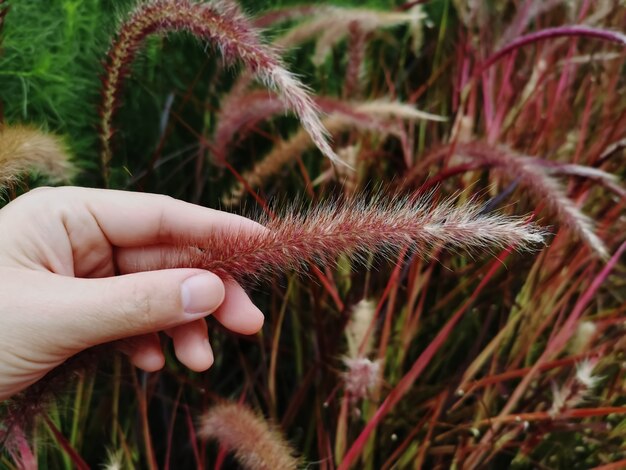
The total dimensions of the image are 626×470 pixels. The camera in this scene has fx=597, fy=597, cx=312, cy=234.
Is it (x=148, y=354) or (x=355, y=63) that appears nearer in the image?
(x=148, y=354)

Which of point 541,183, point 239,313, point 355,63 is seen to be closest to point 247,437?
point 239,313

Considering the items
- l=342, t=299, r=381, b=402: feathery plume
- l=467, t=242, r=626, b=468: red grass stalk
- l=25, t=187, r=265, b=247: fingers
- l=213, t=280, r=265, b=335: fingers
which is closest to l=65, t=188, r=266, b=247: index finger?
l=25, t=187, r=265, b=247: fingers

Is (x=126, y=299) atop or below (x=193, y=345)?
atop

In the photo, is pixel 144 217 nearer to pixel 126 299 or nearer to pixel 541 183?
pixel 126 299

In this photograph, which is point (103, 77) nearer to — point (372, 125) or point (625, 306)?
point (372, 125)

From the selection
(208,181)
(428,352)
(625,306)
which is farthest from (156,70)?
(625,306)

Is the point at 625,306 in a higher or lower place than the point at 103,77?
lower

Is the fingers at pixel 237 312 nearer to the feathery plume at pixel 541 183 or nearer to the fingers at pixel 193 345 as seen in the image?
the fingers at pixel 193 345
